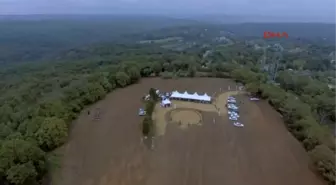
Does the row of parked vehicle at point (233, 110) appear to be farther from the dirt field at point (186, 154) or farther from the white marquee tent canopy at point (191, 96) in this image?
the white marquee tent canopy at point (191, 96)

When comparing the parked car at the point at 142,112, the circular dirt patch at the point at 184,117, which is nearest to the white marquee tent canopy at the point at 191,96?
the circular dirt patch at the point at 184,117

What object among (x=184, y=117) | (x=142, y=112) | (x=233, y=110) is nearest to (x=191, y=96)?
(x=184, y=117)

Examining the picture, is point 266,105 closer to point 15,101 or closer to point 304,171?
point 304,171

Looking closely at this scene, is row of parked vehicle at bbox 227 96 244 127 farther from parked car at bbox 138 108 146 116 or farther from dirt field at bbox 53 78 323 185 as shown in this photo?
parked car at bbox 138 108 146 116

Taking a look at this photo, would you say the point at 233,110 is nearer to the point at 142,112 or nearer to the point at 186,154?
the point at 186,154

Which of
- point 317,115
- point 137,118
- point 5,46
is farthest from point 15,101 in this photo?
point 5,46
